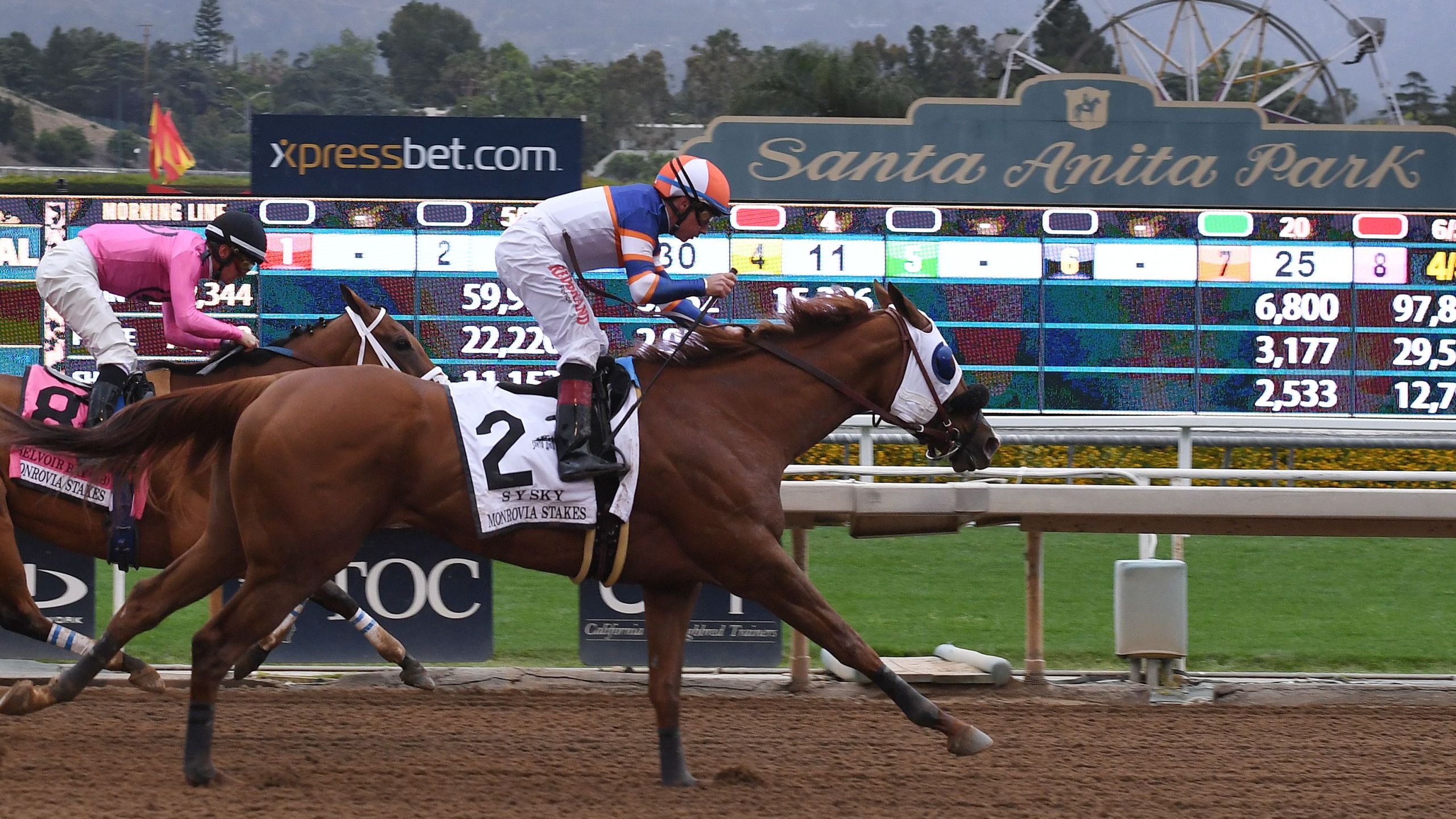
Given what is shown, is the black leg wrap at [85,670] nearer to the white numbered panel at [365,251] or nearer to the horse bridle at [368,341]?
the horse bridle at [368,341]

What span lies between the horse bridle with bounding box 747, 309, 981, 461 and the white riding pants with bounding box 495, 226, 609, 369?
472 mm

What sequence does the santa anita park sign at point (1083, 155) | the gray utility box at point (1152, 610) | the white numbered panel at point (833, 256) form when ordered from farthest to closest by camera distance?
1. the santa anita park sign at point (1083, 155)
2. the white numbered panel at point (833, 256)
3. the gray utility box at point (1152, 610)

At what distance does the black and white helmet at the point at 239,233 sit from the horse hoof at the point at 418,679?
5.11 ft

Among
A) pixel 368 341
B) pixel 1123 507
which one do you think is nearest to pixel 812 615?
pixel 1123 507

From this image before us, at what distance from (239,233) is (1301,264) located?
26.3ft

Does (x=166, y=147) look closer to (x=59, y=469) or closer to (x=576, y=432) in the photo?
(x=59, y=469)

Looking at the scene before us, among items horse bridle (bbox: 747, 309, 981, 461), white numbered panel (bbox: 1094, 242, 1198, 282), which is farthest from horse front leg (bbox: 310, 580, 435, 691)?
white numbered panel (bbox: 1094, 242, 1198, 282)

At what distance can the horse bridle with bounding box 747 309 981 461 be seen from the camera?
4.16 m

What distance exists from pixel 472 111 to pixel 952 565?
1694 inches

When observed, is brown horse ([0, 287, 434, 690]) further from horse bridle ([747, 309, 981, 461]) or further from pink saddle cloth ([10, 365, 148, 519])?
horse bridle ([747, 309, 981, 461])

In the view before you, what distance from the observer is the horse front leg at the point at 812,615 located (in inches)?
151

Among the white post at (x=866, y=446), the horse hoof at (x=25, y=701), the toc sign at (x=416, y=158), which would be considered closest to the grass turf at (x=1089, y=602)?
the white post at (x=866, y=446)

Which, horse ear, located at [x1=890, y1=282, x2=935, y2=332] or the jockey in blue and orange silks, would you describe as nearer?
the jockey in blue and orange silks

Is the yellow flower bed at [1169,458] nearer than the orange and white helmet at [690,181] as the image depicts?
No
